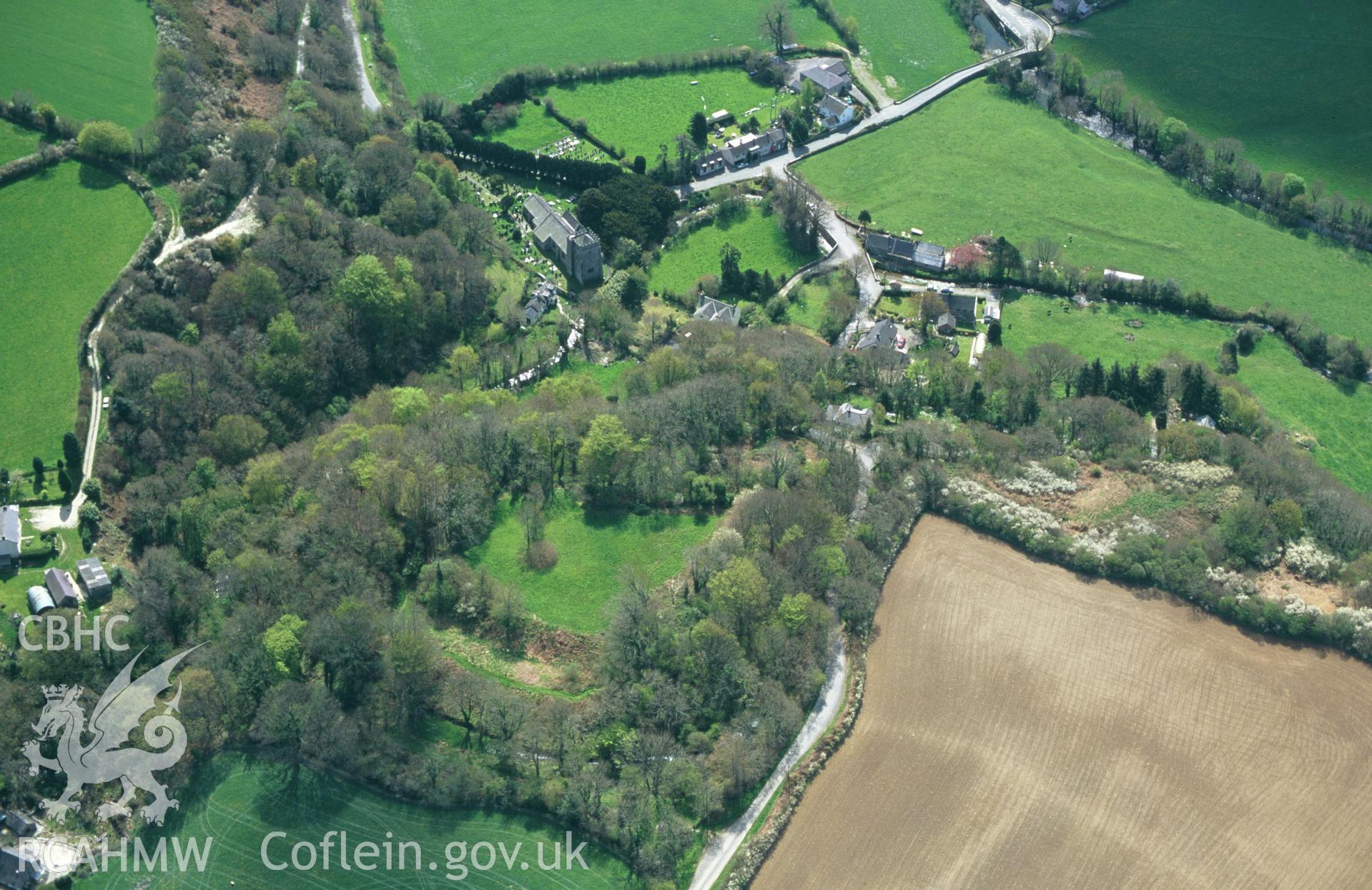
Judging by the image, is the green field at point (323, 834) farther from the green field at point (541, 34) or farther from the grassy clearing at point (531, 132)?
the green field at point (541, 34)

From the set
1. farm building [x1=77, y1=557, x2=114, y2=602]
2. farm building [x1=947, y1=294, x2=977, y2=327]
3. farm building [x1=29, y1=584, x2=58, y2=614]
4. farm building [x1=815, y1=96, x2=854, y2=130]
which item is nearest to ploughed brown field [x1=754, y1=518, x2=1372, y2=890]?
farm building [x1=947, y1=294, x2=977, y2=327]

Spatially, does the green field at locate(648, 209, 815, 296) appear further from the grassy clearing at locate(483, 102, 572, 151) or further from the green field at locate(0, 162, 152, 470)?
the green field at locate(0, 162, 152, 470)

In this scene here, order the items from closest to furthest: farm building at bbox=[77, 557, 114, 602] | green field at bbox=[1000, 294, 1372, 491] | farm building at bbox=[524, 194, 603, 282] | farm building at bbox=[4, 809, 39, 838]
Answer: farm building at bbox=[4, 809, 39, 838] < farm building at bbox=[77, 557, 114, 602] < green field at bbox=[1000, 294, 1372, 491] < farm building at bbox=[524, 194, 603, 282]

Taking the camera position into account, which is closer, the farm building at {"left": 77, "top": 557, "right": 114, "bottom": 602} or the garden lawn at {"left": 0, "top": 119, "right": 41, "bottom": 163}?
the farm building at {"left": 77, "top": 557, "right": 114, "bottom": 602}

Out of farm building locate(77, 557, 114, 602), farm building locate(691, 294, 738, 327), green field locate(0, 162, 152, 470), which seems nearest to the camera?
farm building locate(77, 557, 114, 602)

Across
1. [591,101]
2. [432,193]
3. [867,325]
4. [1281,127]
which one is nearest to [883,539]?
[867,325]

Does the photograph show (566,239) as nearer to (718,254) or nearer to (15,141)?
(718,254)

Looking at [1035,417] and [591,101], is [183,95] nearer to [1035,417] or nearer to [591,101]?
[591,101]
